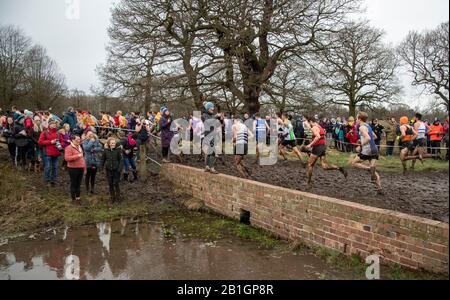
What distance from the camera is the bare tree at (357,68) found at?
17172 mm

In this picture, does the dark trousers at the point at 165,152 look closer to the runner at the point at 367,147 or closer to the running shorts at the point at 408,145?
the runner at the point at 367,147

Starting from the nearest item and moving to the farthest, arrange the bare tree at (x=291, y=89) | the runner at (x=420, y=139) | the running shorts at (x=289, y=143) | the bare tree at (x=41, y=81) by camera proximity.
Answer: the runner at (x=420, y=139), the running shorts at (x=289, y=143), the bare tree at (x=291, y=89), the bare tree at (x=41, y=81)

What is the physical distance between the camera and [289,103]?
1847 centimetres

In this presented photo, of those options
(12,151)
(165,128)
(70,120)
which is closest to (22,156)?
(12,151)

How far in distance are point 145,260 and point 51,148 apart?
604 cm

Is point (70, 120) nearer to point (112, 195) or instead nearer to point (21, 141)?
point (21, 141)

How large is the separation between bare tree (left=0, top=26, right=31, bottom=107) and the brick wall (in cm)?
3154

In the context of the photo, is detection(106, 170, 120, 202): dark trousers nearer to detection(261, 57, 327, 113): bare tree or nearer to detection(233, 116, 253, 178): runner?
detection(233, 116, 253, 178): runner

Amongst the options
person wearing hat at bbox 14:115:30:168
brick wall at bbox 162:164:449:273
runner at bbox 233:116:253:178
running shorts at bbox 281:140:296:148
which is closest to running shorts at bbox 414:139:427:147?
brick wall at bbox 162:164:449:273

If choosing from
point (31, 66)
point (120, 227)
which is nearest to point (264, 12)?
point (120, 227)

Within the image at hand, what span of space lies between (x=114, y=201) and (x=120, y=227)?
183 cm

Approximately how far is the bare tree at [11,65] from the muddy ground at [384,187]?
97.4 ft

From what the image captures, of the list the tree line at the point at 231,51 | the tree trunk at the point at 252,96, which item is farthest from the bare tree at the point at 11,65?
the tree trunk at the point at 252,96
